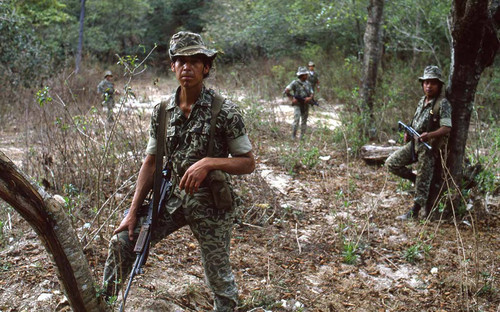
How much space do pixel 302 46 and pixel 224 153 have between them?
16768 mm

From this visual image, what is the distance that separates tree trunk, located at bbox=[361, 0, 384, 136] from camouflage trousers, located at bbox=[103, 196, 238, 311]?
21.3ft

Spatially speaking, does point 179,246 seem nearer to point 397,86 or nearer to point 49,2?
point 397,86

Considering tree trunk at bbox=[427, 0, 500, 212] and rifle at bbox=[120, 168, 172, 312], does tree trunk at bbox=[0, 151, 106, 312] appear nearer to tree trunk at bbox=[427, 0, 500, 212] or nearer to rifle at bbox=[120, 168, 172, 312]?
rifle at bbox=[120, 168, 172, 312]

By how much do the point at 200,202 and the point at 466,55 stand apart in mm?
3615

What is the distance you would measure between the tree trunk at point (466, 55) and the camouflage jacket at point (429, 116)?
0.43 ft

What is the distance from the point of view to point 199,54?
2369mm

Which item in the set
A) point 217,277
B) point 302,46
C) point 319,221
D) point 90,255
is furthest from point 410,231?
point 302,46

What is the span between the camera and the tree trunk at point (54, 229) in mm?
1732

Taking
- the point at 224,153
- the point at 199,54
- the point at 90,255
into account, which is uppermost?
the point at 199,54

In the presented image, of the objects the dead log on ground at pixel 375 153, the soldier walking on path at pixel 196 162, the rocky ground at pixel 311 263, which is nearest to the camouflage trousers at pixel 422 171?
the rocky ground at pixel 311 263

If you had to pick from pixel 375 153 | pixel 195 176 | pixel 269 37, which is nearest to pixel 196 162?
pixel 195 176

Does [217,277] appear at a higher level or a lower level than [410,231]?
higher

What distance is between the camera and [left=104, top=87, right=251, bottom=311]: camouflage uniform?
7.82ft

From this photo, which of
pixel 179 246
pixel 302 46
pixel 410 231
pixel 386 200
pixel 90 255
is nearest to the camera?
pixel 90 255
